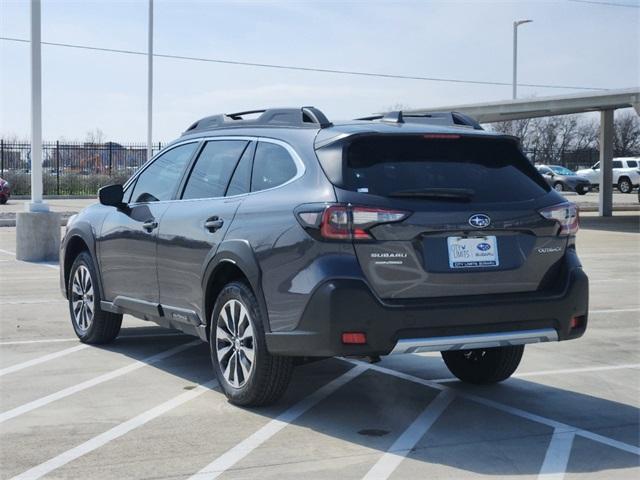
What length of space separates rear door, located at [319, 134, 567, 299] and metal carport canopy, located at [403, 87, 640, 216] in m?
22.1

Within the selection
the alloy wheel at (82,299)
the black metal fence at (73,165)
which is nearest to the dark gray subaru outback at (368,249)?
the alloy wheel at (82,299)

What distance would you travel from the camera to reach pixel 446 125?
6496 mm

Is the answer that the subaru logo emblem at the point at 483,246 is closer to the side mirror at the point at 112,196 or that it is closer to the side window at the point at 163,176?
the side window at the point at 163,176

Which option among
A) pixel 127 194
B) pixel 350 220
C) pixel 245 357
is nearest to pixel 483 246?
pixel 350 220

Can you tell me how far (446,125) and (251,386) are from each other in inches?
84.0

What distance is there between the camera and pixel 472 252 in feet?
18.7

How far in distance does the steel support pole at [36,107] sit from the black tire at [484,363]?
10.3m

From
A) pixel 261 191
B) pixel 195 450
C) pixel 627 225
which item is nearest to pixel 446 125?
pixel 261 191

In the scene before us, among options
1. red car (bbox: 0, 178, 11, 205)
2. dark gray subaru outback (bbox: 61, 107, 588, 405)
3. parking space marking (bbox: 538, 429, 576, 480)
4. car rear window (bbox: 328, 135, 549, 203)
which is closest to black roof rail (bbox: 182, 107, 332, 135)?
dark gray subaru outback (bbox: 61, 107, 588, 405)

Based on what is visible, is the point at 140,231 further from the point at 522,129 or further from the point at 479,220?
the point at 522,129

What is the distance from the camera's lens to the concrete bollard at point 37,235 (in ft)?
52.0

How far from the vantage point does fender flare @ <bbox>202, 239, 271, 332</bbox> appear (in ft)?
19.3

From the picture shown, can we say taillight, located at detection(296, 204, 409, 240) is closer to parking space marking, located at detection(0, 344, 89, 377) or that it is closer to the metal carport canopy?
parking space marking, located at detection(0, 344, 89, 377)

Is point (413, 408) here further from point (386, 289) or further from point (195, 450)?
point (195, 450)
